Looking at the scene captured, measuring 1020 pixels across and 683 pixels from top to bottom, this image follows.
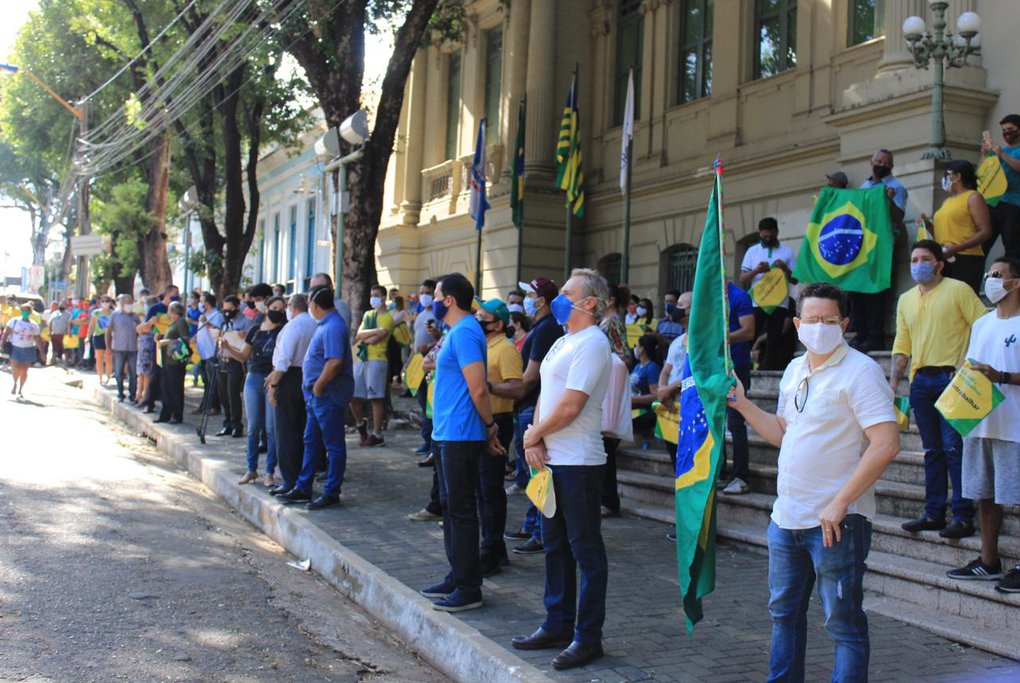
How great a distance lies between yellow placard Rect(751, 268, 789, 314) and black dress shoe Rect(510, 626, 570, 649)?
6999 millimetres

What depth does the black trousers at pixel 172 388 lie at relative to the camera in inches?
625

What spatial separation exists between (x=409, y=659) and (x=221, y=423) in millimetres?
11092

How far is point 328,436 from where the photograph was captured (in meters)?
9.44

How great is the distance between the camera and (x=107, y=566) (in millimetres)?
7148

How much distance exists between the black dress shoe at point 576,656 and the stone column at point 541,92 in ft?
55.0

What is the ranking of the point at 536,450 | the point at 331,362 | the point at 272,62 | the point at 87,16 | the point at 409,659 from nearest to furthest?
the point at 536,450
the point at 409,659
the point at 331,362
the point at 272,62
the point at 87,16

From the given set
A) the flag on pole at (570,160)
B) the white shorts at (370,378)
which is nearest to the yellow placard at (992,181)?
the white shorts at (370,378)

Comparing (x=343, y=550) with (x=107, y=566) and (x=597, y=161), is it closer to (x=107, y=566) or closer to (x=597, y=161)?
(x=107, y=566)

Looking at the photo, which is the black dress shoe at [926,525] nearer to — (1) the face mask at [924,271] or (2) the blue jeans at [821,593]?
(1) the face mask at [924,271]

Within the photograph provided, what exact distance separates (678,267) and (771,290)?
7411mm

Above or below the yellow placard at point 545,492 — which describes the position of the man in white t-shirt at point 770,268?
above

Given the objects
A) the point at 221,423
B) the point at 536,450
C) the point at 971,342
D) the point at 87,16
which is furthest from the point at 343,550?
the point at 87,16

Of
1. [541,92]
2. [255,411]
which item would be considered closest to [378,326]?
[255,411]

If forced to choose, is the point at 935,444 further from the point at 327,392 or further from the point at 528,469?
the point at 327,392
